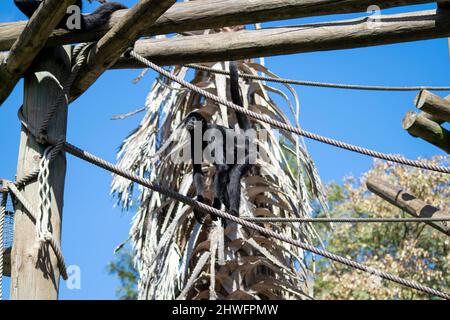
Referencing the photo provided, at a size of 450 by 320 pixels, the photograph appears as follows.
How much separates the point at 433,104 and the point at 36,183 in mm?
2997

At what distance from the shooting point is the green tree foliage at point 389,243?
12.6 m

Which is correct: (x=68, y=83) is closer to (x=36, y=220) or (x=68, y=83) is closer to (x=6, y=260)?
(x=36, y=220)

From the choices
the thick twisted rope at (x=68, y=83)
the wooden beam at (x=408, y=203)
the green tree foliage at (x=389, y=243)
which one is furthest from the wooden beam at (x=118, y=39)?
the green tree foliage at (x=389, y=243)

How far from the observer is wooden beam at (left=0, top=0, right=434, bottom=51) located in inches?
156

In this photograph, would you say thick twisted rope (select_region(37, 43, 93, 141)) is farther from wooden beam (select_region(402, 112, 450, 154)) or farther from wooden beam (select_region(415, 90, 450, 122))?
wooden beam (select_region(402, 112, 450, 154))

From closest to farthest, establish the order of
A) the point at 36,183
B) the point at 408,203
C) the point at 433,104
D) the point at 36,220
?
the point at 36,220 < the point at 36,183 < the point at 433,104 < the point at 408,203

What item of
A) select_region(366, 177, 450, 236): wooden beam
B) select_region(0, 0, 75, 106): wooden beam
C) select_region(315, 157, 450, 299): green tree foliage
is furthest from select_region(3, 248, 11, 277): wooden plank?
select_region(315, 157, 450, 299): green tree foliage

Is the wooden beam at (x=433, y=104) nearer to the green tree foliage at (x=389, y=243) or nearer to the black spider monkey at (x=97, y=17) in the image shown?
the black spider monkey at (x=97, y=17)

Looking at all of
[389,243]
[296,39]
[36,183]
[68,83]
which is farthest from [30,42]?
[389,243]

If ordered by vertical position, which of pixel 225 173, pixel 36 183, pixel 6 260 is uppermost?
pixel 225 173

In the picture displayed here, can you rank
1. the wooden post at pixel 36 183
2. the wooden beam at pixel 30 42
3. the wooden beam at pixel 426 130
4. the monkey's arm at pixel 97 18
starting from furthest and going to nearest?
the wooden beam at pixel 426 130 → the monkey's arm at pixel 97 18 → the wooden beam at pixel 30 42 → the wooden post at pixel 36 183

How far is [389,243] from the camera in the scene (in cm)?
1468

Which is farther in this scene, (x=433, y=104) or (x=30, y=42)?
(x=433, y=104)

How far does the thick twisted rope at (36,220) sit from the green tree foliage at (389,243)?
940 cm
